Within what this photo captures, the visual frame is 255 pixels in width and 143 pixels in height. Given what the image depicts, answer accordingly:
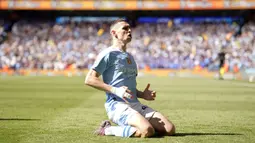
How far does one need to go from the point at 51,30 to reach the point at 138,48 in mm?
10521

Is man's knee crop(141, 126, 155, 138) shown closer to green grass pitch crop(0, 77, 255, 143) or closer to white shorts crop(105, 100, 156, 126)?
green grass pitch crop(0, 77, 255, 143)

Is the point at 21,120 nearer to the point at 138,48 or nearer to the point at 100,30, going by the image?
the point at 138,48

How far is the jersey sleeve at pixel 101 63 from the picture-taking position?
821 centimetres

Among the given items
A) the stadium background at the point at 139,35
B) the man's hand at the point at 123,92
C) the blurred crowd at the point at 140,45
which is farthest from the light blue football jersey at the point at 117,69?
the blurred crowd at the point at 140,45

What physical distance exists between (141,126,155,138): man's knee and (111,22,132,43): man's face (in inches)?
59.8

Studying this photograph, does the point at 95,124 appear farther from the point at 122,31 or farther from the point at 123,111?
the point at 122,31

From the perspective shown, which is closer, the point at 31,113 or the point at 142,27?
the point at 31,113

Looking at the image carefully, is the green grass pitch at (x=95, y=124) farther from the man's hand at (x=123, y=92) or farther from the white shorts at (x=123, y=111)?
the man's hand at (x=123, y=92)

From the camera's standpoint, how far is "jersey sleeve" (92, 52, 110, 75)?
821 centimetres

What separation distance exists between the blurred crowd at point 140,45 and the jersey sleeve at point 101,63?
36.9 metres

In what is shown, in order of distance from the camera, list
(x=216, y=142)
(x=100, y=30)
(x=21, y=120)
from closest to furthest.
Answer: (x=216, y=142) → (x=21, y=120) → (x=100, y=30)

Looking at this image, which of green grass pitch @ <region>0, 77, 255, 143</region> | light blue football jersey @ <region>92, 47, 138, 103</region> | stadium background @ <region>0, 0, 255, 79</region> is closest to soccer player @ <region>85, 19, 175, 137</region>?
light blue football jersey @ <region>92, 47, 138, 103</region>

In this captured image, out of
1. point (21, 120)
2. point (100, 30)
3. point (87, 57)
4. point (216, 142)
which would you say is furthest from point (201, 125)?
point (100, 30)

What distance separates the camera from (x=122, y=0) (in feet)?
167
